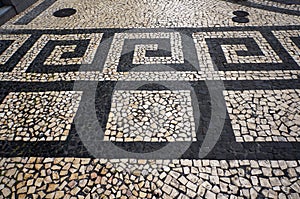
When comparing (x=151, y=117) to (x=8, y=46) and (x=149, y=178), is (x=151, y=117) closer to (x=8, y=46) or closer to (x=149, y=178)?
(x=149, y=178)

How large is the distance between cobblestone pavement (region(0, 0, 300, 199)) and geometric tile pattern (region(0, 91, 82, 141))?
0.06ft

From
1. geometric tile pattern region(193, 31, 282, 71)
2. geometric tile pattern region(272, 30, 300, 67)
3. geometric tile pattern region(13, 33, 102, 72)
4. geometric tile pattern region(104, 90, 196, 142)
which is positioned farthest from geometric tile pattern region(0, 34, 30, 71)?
geometric tile pattern region(272, 30, 300, 67)

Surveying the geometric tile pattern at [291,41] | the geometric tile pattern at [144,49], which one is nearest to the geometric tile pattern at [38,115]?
the geometric tile pattern at [144,49]

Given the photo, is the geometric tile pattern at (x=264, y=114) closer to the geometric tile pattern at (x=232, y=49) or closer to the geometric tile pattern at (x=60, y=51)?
the geometric tile pattern at (x=232, y=49)

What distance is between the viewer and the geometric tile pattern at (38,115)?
3.60 m

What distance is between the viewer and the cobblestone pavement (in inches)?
117

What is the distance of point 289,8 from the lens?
6.82 meters

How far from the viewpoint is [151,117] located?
12.4 feet

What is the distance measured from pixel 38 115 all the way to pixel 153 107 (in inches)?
74.5

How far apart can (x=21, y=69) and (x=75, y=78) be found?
1276 millimetres

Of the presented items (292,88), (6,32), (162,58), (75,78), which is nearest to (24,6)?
(6,32)

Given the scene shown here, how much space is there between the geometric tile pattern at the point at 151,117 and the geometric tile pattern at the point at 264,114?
699mm

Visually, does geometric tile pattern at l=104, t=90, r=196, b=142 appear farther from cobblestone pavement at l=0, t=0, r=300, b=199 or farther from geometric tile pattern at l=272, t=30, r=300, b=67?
geometric tile pattern at l=272, t=30, r=300, b=67

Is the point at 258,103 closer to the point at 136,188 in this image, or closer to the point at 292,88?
the point at 292,88
